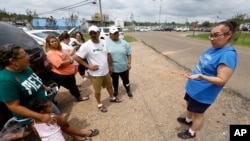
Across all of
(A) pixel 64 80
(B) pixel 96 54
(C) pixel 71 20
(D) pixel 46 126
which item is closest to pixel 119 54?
(B) pixel 96 54

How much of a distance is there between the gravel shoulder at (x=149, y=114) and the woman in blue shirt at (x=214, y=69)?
651 millimetres

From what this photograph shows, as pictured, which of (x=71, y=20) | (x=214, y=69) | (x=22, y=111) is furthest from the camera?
(x=71, y=20)

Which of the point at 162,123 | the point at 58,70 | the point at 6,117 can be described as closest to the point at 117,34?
the point at 58,70

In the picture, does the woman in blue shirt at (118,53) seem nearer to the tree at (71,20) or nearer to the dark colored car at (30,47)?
the dark colored car at (30,47)

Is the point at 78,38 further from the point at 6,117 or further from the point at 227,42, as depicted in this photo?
the point at 227,42

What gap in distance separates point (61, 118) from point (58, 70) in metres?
1.64

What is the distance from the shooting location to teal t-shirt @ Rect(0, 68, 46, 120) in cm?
181

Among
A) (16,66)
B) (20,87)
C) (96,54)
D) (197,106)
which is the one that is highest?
(16,66)

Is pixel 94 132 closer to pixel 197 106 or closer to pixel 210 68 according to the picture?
pixel 197 106

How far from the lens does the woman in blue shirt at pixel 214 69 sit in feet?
6.86

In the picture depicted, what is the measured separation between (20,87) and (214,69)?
216 cm

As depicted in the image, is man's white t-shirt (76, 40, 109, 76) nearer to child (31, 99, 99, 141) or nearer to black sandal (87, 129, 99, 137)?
black sandal (87, 129, 99, 137)

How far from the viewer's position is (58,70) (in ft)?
12.2

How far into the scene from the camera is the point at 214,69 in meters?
2.25
